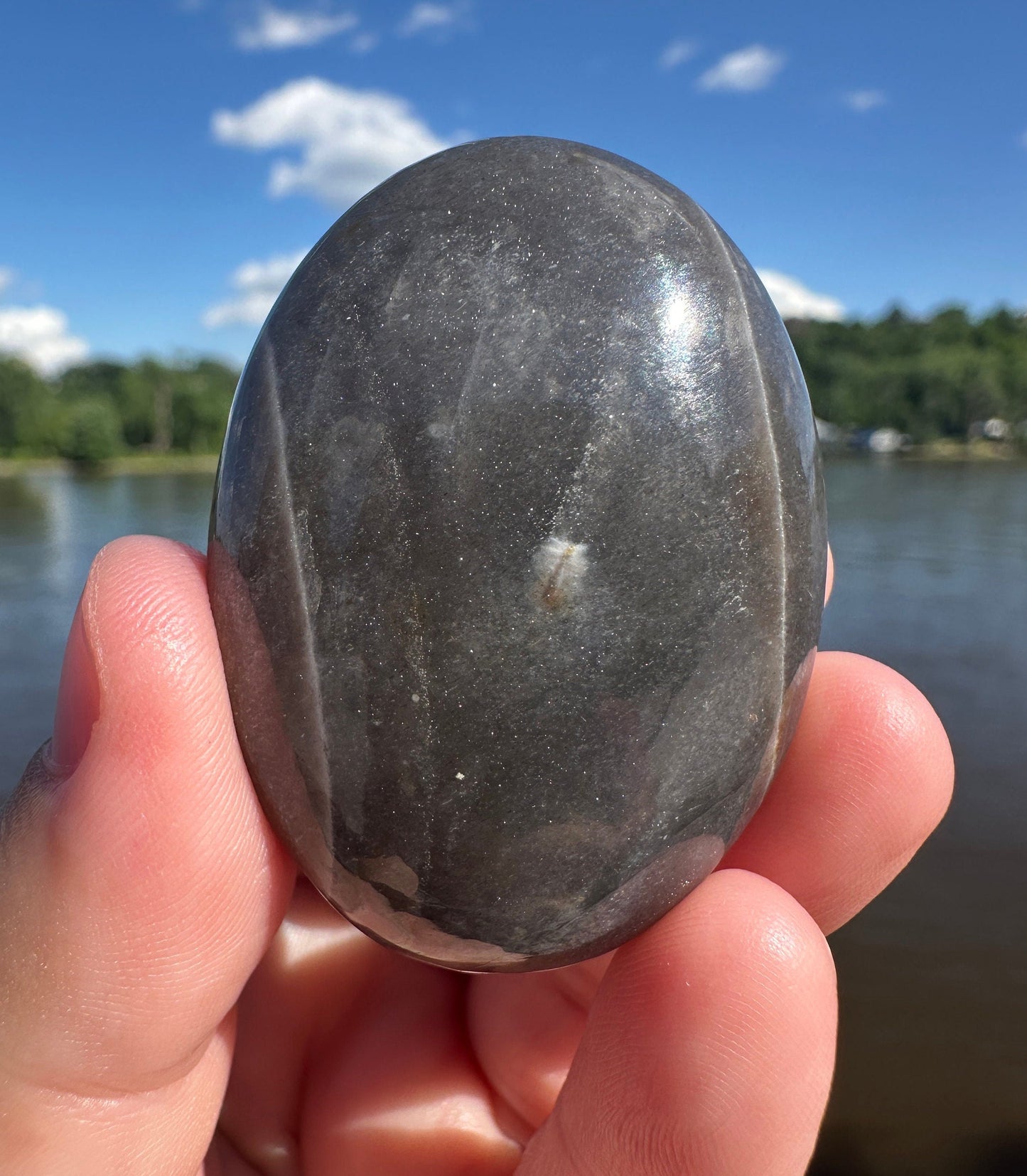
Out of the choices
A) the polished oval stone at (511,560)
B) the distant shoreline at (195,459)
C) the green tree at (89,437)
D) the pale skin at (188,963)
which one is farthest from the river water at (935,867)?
→ the green tree at (89,437)

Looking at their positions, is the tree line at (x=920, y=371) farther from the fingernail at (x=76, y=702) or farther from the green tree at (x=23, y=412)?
the fingernail at (x=76, y=702)

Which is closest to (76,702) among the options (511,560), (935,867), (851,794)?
(511,560)

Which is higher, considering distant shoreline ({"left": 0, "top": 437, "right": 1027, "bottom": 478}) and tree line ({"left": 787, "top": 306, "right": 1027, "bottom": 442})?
tree line ({"left": 787, "top": 306, "right": 1027, "bottom": 442})

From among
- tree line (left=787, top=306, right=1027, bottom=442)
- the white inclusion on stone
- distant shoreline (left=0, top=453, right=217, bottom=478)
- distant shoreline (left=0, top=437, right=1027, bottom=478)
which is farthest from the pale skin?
tree line (left=787, top=306, right=1027, bottom=442)

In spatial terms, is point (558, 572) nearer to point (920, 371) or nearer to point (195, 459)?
point (195, 459)

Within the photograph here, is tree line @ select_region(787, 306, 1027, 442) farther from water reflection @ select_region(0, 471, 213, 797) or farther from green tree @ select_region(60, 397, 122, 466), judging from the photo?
water reflection @ select_region(0, 471, 213, 797)

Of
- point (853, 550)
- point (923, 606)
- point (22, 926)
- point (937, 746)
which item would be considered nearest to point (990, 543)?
point (853, 550)
